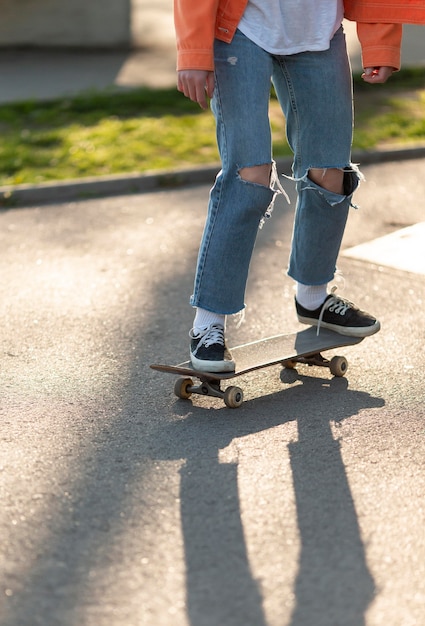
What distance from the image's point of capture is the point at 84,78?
11.0 m

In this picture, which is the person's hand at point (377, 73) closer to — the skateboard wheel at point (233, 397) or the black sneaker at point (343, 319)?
the black sneaker at point (343, 319)

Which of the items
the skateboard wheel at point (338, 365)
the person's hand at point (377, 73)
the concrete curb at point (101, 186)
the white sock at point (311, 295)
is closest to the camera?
the person's hand at point (377, 73)

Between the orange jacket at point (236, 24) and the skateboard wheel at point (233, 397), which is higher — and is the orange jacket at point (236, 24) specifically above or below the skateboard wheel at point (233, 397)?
above

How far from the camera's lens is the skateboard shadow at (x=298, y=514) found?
2.48m

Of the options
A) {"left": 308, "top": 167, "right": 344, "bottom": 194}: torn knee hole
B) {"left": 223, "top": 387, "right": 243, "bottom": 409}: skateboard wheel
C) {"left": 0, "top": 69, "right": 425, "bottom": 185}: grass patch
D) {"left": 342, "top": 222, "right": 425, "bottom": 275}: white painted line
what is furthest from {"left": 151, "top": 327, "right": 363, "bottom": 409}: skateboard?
{"left": 0, "top": 69, "right": 425, "bottom": 185}: grass patch

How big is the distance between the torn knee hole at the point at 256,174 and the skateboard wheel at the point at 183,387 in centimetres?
77

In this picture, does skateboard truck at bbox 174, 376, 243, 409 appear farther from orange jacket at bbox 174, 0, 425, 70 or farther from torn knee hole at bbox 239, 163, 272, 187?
orange jacket at bbox 174, 0, 425, 70

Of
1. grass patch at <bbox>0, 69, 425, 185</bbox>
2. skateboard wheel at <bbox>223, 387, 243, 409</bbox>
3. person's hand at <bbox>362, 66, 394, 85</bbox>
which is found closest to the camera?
skateboard wheel at <bbox>223, 387, 243, 409</bbox>

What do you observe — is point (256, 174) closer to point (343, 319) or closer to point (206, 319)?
point (206, 319)

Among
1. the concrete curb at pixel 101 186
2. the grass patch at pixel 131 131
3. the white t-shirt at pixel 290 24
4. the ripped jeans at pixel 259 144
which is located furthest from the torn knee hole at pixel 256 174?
the grass patch at pixel 131 131

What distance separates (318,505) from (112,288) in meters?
2.32

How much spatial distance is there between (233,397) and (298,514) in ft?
2.58

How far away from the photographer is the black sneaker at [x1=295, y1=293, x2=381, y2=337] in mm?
3963

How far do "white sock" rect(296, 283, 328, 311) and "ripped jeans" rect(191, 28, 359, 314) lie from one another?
0.80 feet
